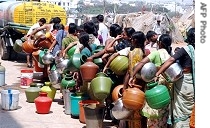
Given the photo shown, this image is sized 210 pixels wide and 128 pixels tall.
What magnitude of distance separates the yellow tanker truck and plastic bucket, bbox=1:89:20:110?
5.44 metres

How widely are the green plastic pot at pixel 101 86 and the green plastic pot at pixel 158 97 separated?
3.12 feet

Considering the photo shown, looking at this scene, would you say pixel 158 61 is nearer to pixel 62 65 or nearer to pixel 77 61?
pixel 77 61

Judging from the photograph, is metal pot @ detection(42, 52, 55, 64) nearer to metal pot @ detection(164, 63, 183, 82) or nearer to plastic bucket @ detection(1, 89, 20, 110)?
plastic bucket @ detection(1, 89, 20, 110)

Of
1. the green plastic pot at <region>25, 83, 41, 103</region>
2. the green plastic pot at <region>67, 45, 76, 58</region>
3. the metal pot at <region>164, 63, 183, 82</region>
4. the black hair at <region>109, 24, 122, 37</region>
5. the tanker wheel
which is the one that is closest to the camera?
the metal pot at <region>164, 63, 183, 82</region>

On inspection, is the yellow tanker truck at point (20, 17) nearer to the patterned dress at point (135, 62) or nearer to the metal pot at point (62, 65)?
the metal pot at point (62, 65)

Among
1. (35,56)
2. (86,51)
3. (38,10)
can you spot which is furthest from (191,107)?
(38,10)

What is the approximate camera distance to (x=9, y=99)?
6.58 metres

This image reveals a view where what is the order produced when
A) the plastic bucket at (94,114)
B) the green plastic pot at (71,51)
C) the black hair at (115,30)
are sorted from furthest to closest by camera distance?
the green plastic pot at (71,51) → the black hair at (115,30) → the plastic bucket at (94,114)

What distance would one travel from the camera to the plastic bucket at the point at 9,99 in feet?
21.4

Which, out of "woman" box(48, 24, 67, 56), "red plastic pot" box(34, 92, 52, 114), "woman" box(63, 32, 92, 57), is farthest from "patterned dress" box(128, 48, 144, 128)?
"woman" box(48, 24, 67, 56)

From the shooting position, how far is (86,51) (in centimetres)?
589

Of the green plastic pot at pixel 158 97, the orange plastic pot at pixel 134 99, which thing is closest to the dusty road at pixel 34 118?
the orange plastic pot at pixel 134 99

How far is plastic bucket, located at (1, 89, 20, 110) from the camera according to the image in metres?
6.52
